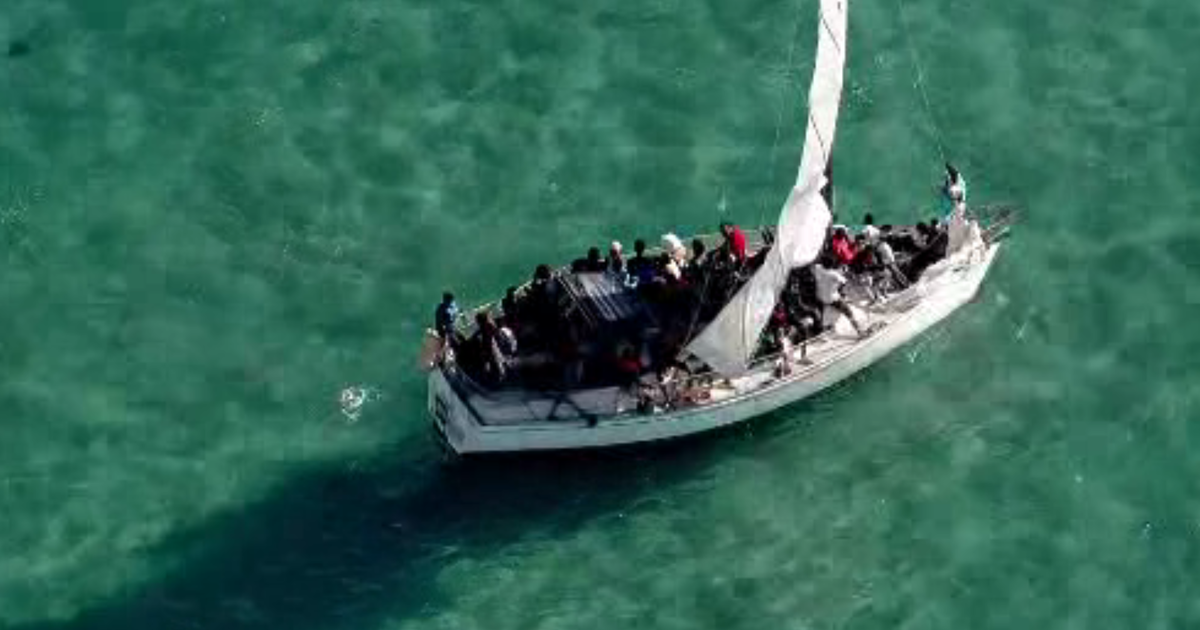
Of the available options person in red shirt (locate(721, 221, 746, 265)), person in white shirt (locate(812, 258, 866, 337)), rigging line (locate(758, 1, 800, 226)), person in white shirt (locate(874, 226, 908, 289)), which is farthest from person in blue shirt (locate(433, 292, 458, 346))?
person in white shirt (locate(874, 226, 908, 289))

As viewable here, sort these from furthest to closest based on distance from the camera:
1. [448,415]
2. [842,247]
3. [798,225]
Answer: [842,247]
[448,415]
[798,225]

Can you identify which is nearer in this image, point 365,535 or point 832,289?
point 365,535

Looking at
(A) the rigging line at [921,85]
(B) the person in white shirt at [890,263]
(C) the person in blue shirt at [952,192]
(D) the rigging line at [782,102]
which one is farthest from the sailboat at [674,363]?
(A) the rigging line at [921,85]

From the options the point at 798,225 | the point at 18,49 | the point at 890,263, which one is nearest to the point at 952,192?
the point at 890,263

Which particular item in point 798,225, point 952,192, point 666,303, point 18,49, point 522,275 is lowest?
point 522,275

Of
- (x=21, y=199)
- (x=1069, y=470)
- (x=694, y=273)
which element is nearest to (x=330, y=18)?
(x=21, y=199)

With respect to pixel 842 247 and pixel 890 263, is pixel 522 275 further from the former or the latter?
pixel 890 263

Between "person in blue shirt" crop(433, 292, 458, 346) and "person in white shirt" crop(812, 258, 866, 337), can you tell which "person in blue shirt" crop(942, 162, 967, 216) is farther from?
"person in blue shirt" crop(433, 292, 458, 346)
